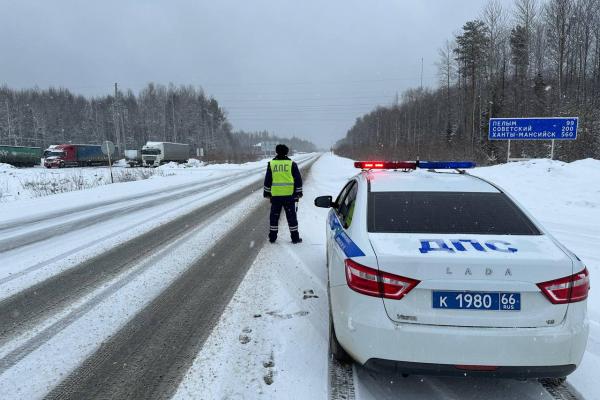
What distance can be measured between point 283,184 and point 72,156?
4834 centimetres

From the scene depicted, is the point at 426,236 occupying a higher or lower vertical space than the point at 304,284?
higher

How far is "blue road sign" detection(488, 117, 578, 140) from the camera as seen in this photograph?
56.2ft

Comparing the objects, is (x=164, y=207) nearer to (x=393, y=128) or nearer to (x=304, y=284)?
(x=304, y=284)

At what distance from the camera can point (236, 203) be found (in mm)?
13195

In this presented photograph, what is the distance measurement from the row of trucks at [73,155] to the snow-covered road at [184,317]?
A: 37.8 meters

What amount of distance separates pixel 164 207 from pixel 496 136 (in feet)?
53.3

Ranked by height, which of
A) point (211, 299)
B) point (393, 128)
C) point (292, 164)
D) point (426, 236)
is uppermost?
point (393, 128)

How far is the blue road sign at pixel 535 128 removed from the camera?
56.2 ft

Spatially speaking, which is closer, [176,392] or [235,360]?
[176,392]

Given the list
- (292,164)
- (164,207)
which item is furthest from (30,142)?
(292,164)

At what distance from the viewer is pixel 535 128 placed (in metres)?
17.9

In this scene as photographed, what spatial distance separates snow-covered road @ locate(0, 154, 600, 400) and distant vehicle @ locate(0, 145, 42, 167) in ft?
144

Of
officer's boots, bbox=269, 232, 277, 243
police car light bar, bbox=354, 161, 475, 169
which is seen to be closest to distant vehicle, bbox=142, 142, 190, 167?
officer's boots, bbox=269, 232, 277, 243

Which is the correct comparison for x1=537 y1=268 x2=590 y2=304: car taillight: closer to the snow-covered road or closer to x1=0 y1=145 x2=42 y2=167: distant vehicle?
the snow-covered road
